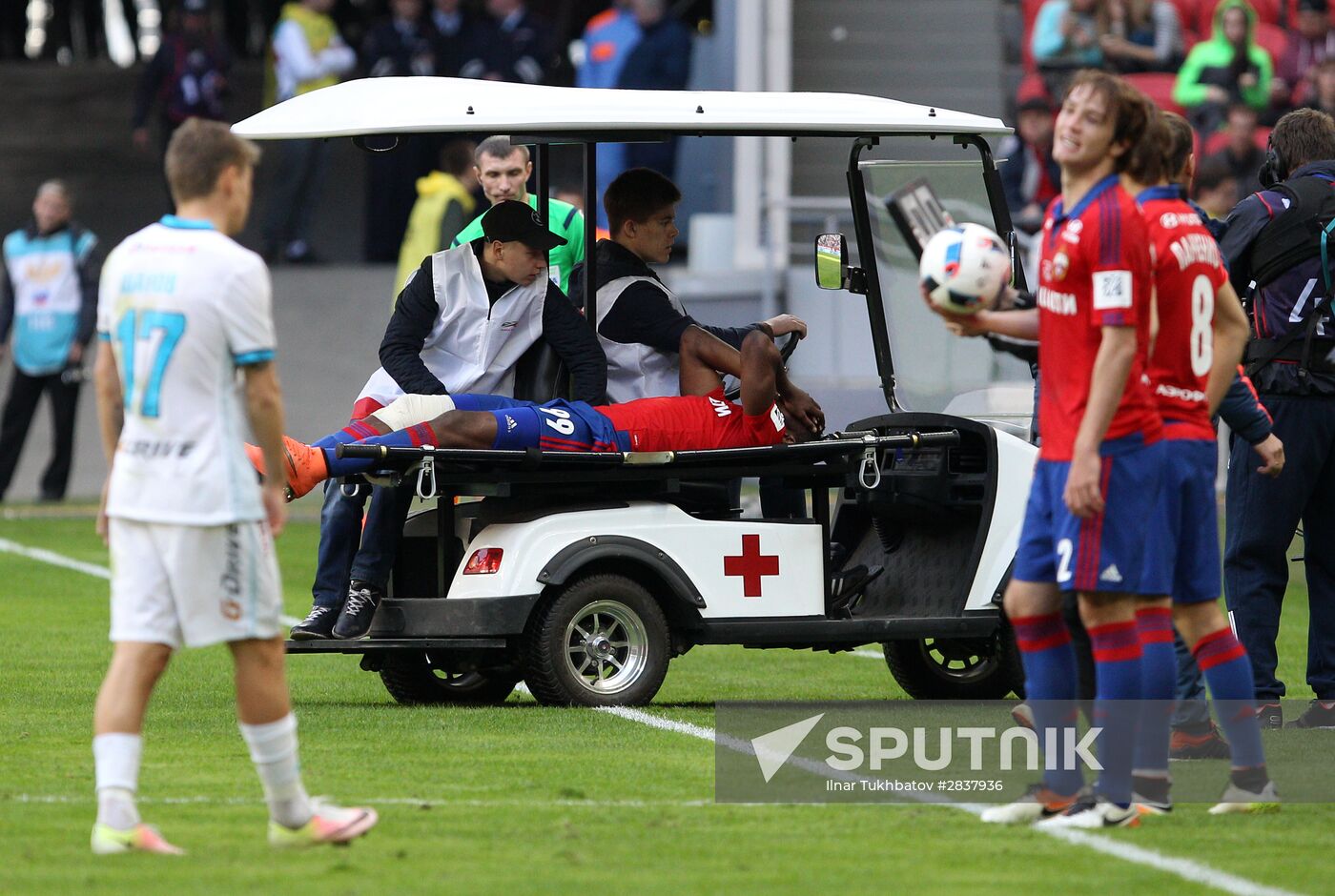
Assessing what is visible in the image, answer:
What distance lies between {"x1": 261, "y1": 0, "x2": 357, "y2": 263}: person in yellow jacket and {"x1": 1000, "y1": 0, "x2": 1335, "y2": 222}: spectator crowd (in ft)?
20.4

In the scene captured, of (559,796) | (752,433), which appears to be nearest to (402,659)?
(752,433)

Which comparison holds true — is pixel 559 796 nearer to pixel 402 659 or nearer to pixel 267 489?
pixel 267 489

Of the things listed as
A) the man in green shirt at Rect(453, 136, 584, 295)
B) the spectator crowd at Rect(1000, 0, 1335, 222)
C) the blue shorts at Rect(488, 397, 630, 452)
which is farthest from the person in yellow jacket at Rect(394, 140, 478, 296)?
the blue shorts at Rect(488, 397, 630, 452)

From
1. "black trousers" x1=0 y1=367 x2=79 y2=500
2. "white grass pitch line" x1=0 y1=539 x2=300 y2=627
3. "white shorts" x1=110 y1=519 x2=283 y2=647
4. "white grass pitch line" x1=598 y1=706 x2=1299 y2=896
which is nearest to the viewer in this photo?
"white grass pitch line" x1=598 y1=706 x2=1299 y2=896

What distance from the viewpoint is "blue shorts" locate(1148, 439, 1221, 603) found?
238 inches

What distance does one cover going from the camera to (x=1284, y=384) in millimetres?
8078

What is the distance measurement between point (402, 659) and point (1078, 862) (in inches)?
149

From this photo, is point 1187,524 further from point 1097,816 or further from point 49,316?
point 49,316

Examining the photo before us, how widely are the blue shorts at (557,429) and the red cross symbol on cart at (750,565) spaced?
549 millimetres

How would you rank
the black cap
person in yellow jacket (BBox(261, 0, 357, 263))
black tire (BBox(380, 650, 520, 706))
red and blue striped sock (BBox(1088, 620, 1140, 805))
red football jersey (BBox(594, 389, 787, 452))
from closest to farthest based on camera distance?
1. red and blue striped sock (BBox(1088, 620, 1140, 805))
2. red football jersey (BBox(594, 389, 787, 452))
3. the black cap
4. black tire (BBox(380, 650, 520, 706))
5. person in yellow jacket (BBox(261, 0, 357, 263))

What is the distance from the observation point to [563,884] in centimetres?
540

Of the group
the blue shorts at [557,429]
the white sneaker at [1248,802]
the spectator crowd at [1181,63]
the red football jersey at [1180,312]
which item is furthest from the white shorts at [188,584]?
the spectator crowd at [1181,63]

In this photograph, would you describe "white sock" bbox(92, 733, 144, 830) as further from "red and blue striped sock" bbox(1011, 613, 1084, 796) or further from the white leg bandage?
the white leg bandage

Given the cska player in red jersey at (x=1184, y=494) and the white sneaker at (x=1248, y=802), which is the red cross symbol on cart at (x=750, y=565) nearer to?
the cska player in red jersey at (x=1184, y=494)
